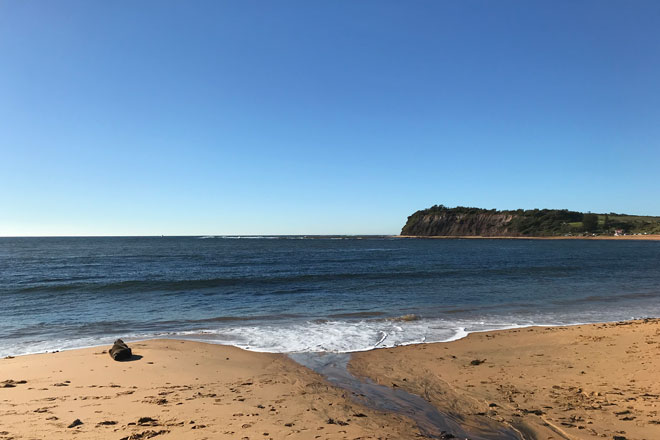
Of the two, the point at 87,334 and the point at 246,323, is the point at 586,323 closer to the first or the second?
the point at 246,323

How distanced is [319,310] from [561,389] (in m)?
12.9

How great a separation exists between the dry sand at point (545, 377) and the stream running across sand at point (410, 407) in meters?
0.26

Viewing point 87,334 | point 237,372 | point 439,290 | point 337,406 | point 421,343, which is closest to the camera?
point 337,406

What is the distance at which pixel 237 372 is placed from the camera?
9.83 m

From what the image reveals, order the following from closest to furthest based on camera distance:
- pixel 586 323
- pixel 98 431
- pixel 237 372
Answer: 1. pixel 98 431
2. pixel 237 372
3. pixel 586 323

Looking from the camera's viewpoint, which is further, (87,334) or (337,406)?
(87,334)

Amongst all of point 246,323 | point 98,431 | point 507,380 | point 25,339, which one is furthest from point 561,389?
point 25,339

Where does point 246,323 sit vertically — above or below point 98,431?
below

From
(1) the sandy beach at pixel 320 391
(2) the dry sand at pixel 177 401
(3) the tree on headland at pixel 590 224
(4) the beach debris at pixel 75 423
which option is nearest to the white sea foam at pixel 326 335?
(1) the sandy beach at pixel 320 391

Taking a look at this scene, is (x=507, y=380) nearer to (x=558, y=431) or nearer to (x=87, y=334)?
(x=558, y=431)

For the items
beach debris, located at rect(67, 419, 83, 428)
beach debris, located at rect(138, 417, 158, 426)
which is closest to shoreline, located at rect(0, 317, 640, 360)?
beach debris, located at rect(138, 417, 158, 426)

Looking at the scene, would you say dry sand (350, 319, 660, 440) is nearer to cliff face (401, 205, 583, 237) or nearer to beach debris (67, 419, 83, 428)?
beach debris (67, 419, 83, 428)

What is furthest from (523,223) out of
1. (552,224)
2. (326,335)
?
(326,335)

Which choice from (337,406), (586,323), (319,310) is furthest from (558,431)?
(319,310)
